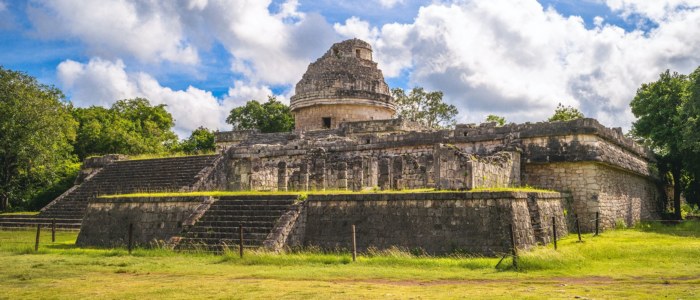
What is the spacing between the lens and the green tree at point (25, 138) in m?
28.3

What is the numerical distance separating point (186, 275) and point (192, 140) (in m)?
34.0

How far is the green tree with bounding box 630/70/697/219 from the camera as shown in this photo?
85.8ft

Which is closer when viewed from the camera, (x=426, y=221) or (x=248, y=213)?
(x=426, y=221)

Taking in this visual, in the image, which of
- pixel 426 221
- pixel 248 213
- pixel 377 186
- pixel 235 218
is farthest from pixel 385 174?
pixel 235 218

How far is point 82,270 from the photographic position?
495 inches

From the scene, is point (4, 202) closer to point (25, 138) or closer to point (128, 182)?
point (25, 138)

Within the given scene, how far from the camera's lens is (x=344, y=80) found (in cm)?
2912

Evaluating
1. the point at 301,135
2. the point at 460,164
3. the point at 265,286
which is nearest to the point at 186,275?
the point at 265,286

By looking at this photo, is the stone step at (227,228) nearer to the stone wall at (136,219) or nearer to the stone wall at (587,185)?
the stone wall at (136,219)

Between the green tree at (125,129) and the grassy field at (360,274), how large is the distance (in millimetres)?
21943

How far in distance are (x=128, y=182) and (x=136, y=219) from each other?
8458 millimetres

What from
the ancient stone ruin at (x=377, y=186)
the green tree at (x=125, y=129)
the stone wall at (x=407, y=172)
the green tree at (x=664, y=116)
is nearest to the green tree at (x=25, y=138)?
the ancient stone ruin at (x=377, y=186)

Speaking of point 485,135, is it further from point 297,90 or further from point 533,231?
point 297,90

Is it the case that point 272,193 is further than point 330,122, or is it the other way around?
point 330,122
